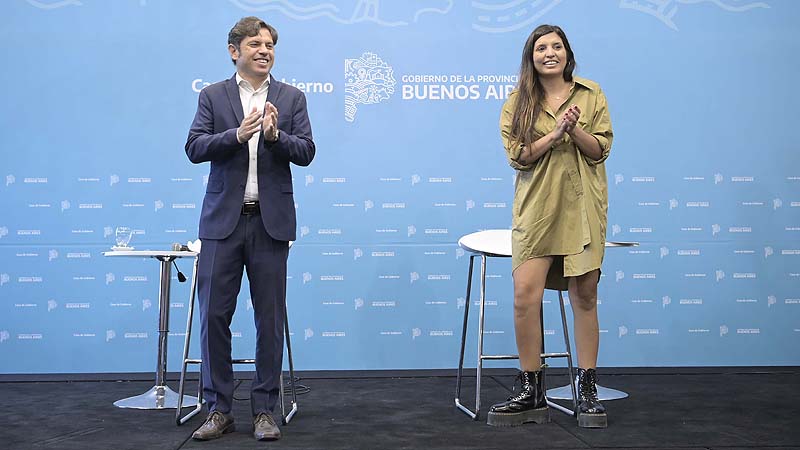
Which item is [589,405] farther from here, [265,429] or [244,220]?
[244,220]

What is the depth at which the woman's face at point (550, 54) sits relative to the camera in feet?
10.8

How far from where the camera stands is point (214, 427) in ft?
10.2

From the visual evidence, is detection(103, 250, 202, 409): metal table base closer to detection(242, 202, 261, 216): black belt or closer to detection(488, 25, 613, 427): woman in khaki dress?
detection(242, 202, 261, 216): black belt

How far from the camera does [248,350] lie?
5012 mm

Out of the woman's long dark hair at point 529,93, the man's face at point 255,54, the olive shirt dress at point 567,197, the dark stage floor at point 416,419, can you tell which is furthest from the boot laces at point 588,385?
the man's face at point 255,54

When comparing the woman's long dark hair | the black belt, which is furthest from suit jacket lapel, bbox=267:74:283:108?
the woman's long dark hair

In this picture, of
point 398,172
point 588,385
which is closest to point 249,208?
point 588,385

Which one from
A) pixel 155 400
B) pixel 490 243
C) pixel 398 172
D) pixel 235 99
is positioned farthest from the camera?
pixel 398 172

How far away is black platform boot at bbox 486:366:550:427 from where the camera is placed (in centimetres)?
328

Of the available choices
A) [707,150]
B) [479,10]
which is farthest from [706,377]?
[479,10]

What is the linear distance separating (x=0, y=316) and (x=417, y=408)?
9.25 feet

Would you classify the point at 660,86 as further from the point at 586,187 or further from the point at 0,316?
the point at 0,316

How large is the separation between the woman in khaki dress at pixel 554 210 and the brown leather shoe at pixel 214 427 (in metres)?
1.08

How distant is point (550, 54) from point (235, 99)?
131 centimetres
